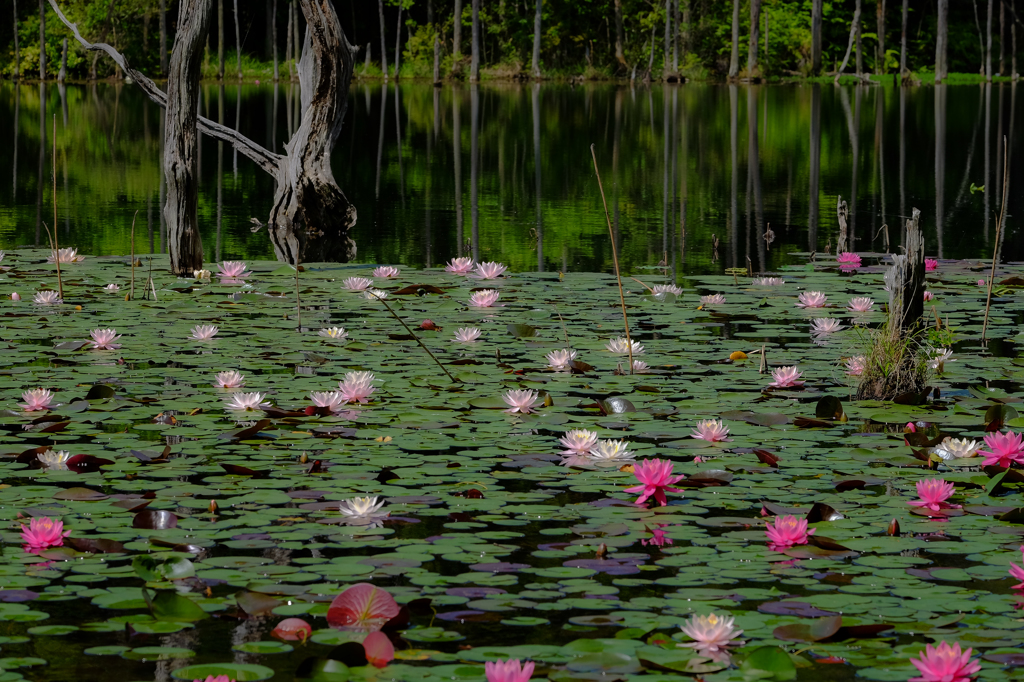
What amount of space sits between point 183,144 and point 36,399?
3.70 metres

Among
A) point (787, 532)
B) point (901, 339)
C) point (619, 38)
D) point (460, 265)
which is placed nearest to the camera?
point (787, 532)

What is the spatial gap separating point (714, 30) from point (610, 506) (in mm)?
45710

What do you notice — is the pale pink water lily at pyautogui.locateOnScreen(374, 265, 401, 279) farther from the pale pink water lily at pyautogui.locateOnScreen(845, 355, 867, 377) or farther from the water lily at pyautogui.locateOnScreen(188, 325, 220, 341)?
the pale pink water lily at pyautogui.locateOnScreen(845, 355, 867, 377)

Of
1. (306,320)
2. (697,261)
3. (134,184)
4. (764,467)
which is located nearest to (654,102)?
(134,184)

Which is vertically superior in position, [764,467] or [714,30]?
[714,30]

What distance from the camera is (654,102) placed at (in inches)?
1334

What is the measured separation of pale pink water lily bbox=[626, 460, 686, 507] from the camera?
3.60 meters

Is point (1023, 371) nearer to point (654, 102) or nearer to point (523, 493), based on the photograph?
point (523, 493)

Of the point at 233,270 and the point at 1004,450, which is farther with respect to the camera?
the point at 233,270

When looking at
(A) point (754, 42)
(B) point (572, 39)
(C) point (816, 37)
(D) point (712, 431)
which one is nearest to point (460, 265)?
(D) point (712, 431)

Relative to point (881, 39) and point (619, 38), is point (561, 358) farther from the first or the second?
point (881, 39)

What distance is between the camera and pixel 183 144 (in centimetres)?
787

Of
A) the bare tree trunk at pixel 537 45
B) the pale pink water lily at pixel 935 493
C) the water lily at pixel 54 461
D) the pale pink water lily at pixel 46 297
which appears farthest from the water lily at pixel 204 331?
the bare tree trunk at pixel 537 45

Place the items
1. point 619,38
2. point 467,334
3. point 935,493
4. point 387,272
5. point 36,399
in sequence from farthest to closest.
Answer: point 619,38, point 387,272, point 467,334, point 36,399, point 935,493
